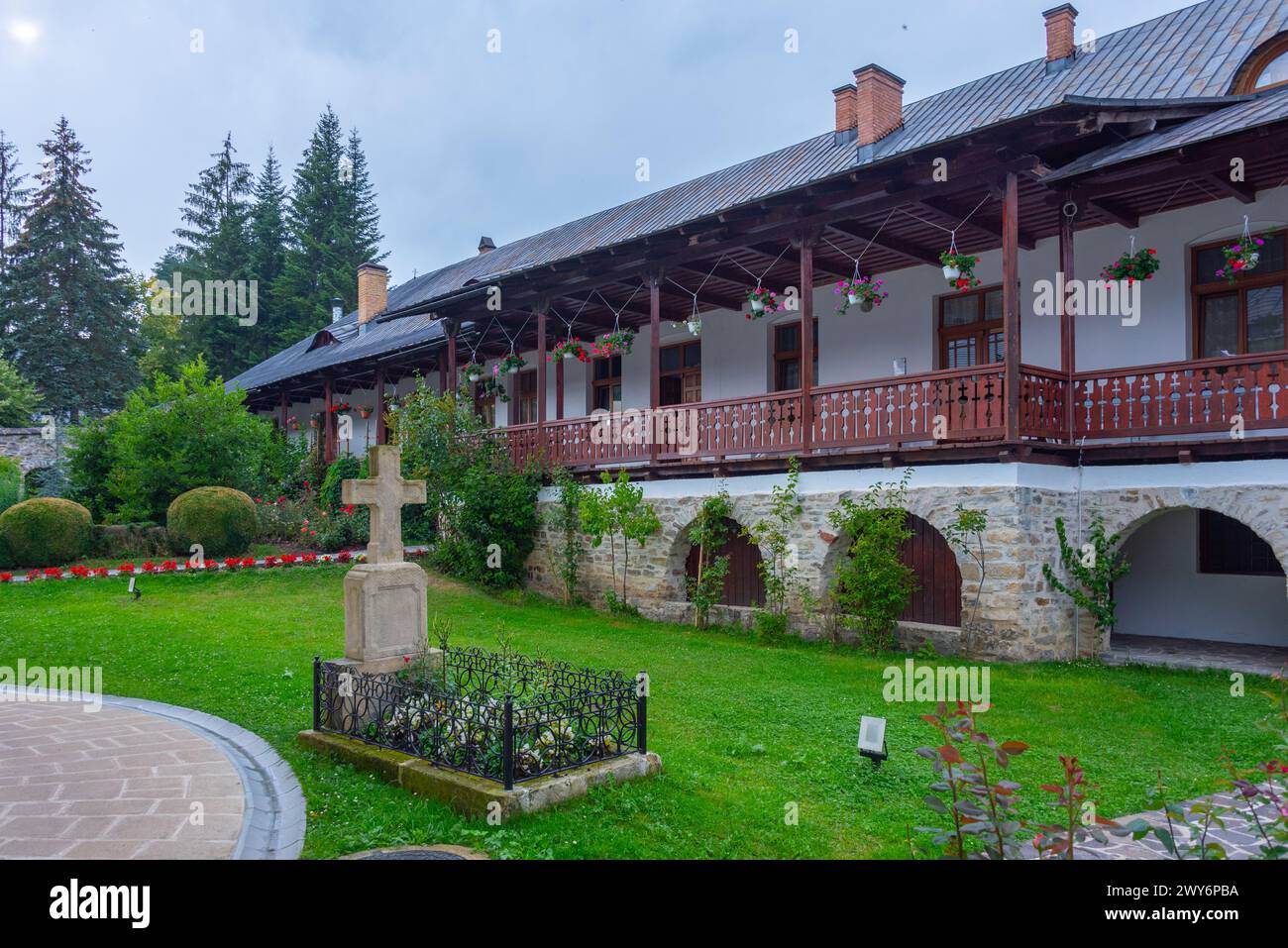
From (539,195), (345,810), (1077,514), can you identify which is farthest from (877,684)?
(539,195)

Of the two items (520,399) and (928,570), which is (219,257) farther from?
(928,570)

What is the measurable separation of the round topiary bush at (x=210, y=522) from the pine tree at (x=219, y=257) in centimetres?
2711

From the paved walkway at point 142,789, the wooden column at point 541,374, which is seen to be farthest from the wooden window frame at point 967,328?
the paved walkway at point 142,789

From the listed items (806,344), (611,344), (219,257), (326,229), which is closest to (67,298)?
(219,257)

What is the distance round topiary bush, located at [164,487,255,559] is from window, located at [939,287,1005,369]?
12507 mm

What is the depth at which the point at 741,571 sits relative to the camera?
41.9 ft

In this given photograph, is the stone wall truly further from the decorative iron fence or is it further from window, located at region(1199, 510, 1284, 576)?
window, located at region(1199, 510, 1284, 576)

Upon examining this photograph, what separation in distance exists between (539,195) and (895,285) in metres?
23.7

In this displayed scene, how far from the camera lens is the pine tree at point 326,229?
41.6m

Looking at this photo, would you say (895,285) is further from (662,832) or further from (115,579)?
(115,579)

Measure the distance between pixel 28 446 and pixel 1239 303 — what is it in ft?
90.8

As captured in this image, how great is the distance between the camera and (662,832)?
4.46 m

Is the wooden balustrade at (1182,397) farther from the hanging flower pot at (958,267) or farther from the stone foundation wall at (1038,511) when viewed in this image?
the hanging flower pot at (958,267)

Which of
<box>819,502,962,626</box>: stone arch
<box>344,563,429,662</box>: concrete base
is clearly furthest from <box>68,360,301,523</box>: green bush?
<box>344,563,429,662</box>: concrete base
